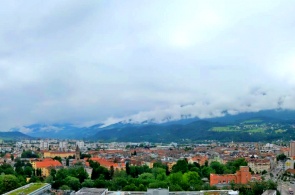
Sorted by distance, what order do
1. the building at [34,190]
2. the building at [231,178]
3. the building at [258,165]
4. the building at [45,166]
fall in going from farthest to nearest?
the building at [258,165]
the building at [45,166]
the building at [231,178]
the building at [34,190]

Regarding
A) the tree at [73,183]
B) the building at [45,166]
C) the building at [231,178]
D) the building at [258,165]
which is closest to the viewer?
the tree at [73,183]

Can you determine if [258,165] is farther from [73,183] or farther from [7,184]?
[7,184]

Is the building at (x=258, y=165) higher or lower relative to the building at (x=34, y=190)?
lower

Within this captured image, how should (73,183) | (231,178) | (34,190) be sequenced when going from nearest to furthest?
(34,190) → (73,183) → (231,178)

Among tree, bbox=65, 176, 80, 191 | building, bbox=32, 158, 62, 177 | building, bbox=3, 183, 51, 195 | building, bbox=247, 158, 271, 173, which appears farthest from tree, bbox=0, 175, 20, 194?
building, bbox=247, 158, 271, 173

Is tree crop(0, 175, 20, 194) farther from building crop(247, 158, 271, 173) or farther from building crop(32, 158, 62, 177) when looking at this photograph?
building crop(247, 158, 271, 173)

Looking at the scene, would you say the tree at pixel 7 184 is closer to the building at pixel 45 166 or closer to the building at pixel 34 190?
the building at pixel 34 190

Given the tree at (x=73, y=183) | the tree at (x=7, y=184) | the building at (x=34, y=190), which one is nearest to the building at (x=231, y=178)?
the tree at (x=73, y=183)

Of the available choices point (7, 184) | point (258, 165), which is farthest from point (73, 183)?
point (258, 165)

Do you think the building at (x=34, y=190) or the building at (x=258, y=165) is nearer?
the building at (x=34, y=190)

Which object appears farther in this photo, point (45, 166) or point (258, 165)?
point (258, 165)

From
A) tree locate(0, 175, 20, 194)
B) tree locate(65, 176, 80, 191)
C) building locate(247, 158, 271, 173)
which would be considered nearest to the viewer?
tree locate(0, 175, 20, 194)

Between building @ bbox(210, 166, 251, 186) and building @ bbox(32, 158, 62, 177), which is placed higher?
building @ bbox(32, 158, 62, 177)

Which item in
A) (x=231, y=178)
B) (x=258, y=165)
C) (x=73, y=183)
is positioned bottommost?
(x=258, y=165)
